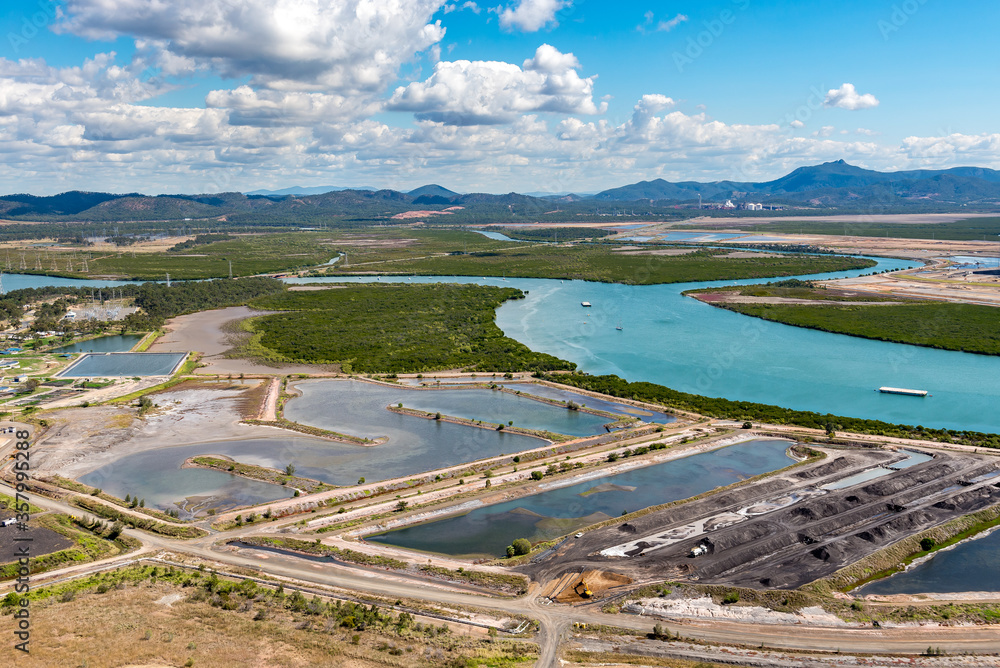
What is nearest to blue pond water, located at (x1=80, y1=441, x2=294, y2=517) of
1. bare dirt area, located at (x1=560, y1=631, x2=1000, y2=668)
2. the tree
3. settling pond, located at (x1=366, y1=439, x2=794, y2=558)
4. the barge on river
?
settling pond, located at (x1=366, y1=439, x2=794, y2=558)

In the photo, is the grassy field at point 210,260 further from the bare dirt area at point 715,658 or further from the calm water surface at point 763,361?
the bare dirt area at point 715,658

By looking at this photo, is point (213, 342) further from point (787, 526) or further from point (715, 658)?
point (715, 658)

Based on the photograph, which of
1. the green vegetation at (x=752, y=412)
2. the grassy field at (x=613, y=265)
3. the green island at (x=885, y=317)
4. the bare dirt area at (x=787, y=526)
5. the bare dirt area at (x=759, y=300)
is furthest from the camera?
the grassy field at (x=613, y=265)

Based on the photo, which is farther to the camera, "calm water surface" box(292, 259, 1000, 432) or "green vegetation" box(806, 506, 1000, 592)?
"calm water surface" box(292, 259, 1000, 432)

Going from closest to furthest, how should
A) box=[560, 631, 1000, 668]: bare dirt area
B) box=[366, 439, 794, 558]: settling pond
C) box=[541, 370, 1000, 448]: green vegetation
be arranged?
box=[560, 631, 1000, 668]: bare dirt area < box=[366, 439, 794, 558]: settling pond < box=[541, 370, 1000, 448]: green vegetation

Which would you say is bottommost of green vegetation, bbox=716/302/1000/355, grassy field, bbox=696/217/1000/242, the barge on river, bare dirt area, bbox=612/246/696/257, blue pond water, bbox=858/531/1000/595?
blue pond water, bbox=858/531/1000/595

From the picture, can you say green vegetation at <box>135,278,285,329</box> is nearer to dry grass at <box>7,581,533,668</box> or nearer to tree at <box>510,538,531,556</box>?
dry grass at <box>7,581,533,668</box>

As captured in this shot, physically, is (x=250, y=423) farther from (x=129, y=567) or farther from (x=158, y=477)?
(x=129, y=567)

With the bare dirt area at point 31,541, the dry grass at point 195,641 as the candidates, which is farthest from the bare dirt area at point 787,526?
the bare dirt area at point 31,541
